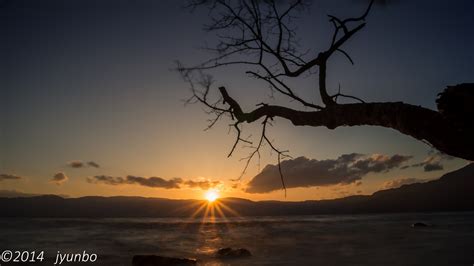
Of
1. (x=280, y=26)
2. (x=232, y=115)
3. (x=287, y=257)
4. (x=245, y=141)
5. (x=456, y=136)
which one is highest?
(x=280, y=26)

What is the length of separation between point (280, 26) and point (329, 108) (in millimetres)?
1144

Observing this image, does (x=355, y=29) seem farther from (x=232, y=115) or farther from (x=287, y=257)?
(x=287, y=257)

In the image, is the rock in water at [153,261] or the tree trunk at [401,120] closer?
the tree trunk at [401,120]

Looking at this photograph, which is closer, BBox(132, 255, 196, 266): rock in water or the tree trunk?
the tree trunk

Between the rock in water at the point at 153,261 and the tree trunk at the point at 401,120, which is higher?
the tree trunk at the point at 401,120

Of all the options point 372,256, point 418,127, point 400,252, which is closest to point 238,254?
point 372,256

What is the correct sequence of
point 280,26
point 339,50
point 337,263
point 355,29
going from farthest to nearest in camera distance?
point 337,263 < point 280,26 < point 339,50 < point 355,29

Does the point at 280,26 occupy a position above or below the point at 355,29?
above

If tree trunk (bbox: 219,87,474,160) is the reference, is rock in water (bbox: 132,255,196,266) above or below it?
below

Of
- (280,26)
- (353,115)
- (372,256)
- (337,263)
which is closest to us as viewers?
(353,115)

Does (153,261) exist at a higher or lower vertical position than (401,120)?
lower

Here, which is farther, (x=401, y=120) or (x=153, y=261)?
(x=153, y=261)

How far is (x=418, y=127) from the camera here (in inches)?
106

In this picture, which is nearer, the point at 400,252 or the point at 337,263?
the point at 337,263
